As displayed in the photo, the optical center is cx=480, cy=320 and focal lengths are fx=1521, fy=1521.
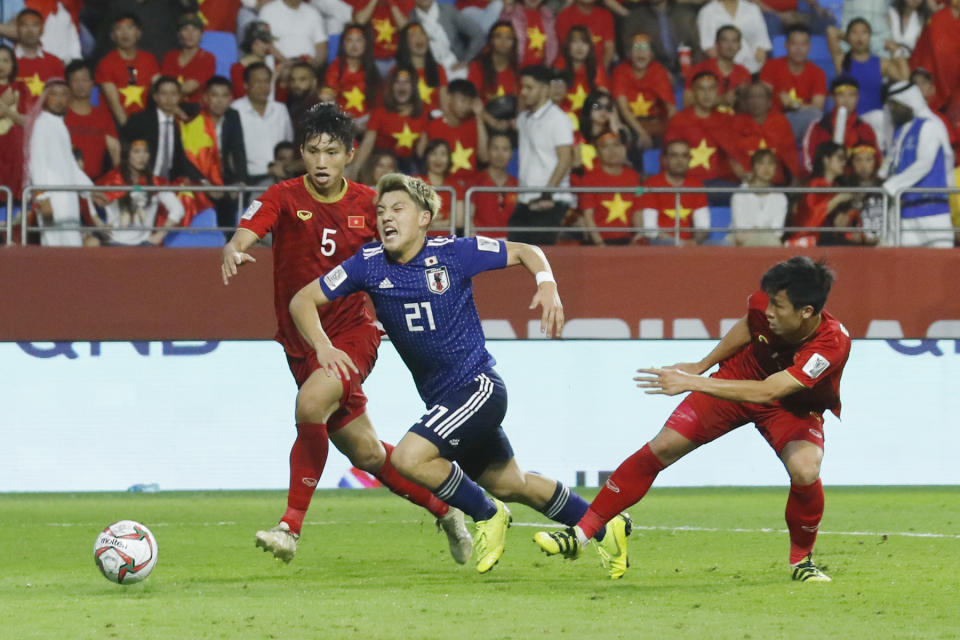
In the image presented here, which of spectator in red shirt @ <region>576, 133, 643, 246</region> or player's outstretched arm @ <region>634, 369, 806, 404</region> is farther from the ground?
spectator in red shirt @ <region>576, 133, 643, 246</region>

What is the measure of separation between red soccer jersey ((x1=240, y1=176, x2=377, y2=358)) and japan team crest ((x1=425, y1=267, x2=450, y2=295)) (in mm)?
951

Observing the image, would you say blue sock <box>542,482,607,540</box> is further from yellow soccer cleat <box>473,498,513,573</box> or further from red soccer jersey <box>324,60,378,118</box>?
red soccer jersey <box>324,60,378,118</box>

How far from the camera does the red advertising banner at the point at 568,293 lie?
13.0 meters

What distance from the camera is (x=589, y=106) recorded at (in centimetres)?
1379

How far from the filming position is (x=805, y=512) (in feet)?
21.4

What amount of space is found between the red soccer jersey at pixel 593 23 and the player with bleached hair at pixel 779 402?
7.93 m

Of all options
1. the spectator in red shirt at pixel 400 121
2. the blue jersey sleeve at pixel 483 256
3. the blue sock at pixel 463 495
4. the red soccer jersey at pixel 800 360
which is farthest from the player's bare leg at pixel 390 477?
the spectator in red shirt at pixel 400 121

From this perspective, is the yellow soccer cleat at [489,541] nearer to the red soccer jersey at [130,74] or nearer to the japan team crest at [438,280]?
the japan team crest at [438,280]

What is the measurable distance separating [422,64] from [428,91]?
28cm

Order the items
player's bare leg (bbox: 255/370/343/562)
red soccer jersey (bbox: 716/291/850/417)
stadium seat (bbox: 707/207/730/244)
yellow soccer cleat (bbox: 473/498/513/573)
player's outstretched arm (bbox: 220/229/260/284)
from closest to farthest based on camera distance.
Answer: red soccer jersey (bbox: 716/291/850/417), yellow soccer cleat (bbox: 473/498/513/573), player's outstretched arm (bbox: 220/229/260/284), player's bare leg (bbox: 255/370/343/562), stadium seat (bbox: 707/207/730/244)

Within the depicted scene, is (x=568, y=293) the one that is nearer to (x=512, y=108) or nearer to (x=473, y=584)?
(x=512, y=108)

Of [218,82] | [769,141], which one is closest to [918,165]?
[769,141]

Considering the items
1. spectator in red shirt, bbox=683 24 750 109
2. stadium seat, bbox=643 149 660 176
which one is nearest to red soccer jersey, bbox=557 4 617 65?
spectator in red shirt, bbox=683 24 750 109

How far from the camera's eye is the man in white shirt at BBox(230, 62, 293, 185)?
13320mm
